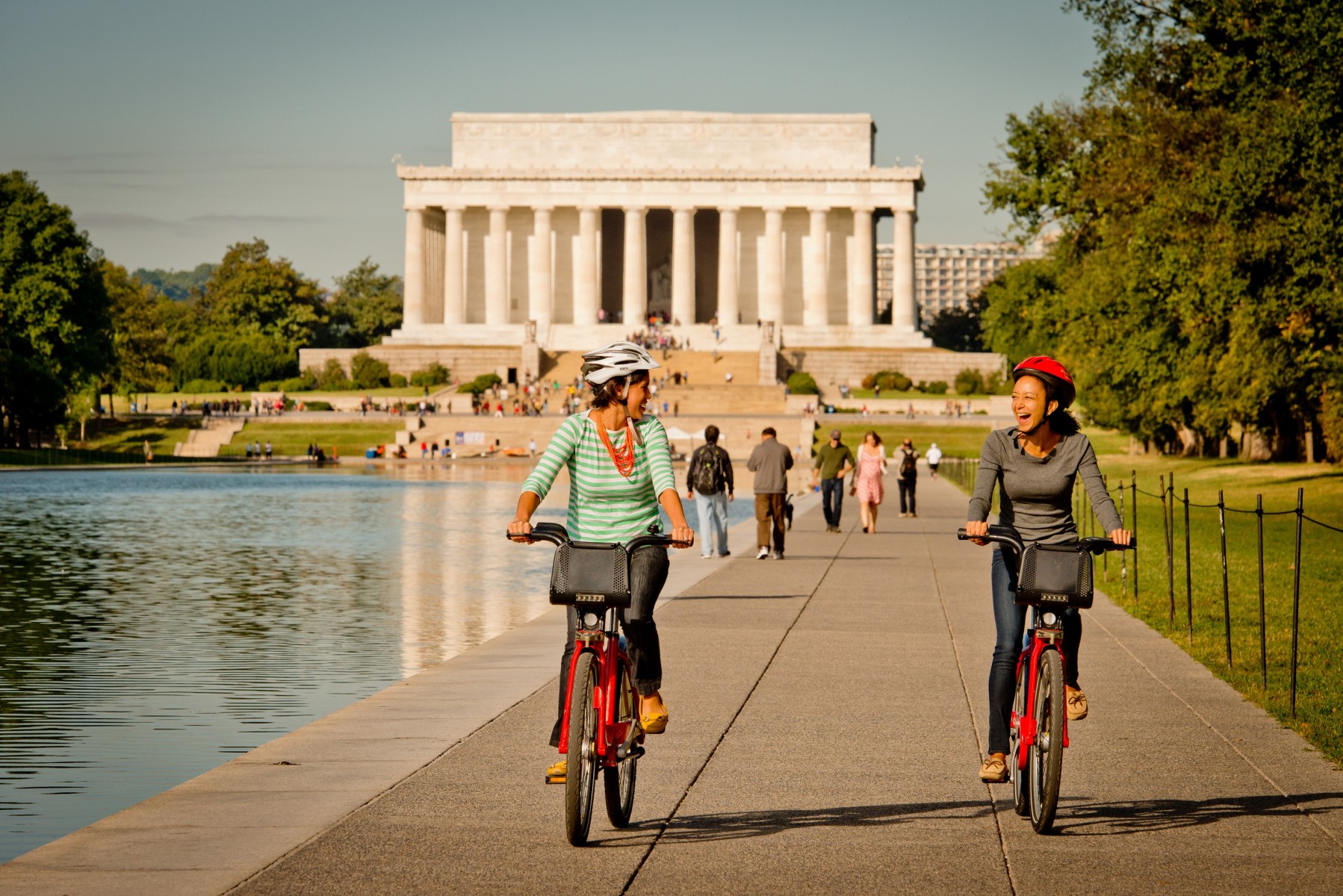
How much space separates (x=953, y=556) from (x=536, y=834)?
19.3 metres

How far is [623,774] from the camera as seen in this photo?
794cm

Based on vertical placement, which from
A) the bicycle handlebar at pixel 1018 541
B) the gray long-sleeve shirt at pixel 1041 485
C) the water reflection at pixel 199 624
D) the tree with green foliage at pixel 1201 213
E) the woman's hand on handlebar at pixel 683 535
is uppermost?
the tree with green foliage at pixel 1201 213

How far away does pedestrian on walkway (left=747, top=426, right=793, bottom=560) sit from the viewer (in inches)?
997

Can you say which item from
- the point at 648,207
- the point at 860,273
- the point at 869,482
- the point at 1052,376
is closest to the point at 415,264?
the point at 648,207

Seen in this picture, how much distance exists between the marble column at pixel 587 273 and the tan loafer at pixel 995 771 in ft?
389

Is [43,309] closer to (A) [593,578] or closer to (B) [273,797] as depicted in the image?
(B) [273,797]

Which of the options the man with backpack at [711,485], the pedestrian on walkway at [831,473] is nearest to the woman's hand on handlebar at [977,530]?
the man with backpack at [711,485]

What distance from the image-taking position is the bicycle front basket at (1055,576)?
7906mm

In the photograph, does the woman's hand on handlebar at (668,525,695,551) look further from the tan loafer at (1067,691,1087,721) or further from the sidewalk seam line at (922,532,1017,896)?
the tan loafer at (1067,691,1087,721)

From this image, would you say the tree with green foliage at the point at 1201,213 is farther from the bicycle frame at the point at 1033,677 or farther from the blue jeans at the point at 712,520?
the bicycle frame at the point at 1033,677

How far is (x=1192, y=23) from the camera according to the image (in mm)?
38562

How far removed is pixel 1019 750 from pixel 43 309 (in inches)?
2815

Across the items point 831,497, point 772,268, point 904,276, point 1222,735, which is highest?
point 772,268

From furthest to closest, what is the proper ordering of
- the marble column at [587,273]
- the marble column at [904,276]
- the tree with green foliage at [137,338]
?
the marble column at [587,273] → the marble column at [904,276] → the tree with green foliage at [137,338]
